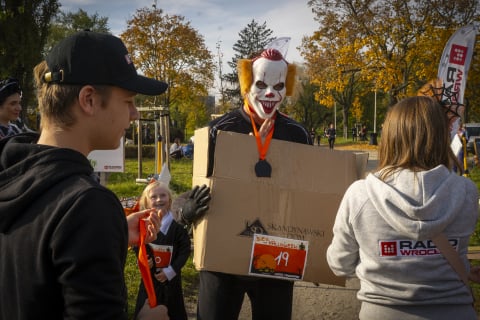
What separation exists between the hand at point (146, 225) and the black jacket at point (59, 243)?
16.4 inches

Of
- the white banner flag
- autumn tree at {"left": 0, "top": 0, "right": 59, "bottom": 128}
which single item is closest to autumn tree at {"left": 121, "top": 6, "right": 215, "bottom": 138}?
autumn tree at {"left": 0, "top": 0, "right": 59, "bottom": 128}

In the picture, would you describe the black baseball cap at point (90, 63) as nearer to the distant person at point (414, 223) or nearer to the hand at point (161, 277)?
the distant person at point (414, 223)

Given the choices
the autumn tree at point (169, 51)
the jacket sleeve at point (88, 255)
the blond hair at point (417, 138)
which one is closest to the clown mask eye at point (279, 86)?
the blond hair at point (417, 138)

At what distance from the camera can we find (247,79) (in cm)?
291

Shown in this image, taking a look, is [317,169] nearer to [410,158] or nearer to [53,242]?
[410,158]

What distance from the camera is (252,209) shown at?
2.28 metres

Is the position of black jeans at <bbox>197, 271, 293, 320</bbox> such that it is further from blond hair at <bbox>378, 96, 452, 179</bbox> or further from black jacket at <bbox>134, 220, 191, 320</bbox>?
blond hair at <bbox>378, 96, 452, 179</bbox>

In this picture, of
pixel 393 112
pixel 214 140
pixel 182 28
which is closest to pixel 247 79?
pixel 214 140

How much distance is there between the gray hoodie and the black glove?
0.78 m

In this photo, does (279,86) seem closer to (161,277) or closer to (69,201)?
(161,277)

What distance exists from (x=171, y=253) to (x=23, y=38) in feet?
58.7

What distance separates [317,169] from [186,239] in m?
1.39

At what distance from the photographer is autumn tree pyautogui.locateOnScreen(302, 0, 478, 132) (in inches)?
804

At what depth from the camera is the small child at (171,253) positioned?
3084mm
